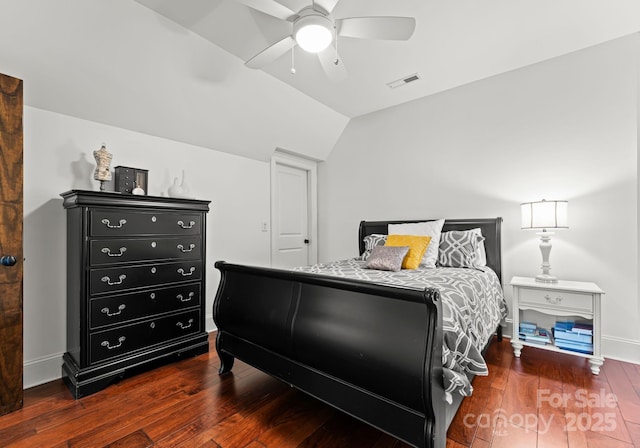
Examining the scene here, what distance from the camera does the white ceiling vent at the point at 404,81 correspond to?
3070 millimetres

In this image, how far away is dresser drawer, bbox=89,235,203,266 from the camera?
2.13m

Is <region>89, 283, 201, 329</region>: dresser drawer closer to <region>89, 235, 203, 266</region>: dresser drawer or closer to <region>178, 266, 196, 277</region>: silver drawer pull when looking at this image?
<region>178, 266, 196, 277</region>: silver drawer pull

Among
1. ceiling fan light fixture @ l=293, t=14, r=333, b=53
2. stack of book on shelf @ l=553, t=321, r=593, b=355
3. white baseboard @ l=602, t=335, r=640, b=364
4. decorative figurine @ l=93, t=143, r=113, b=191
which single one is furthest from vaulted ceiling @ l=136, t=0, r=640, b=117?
white baseboard @ l=602, t=335, r=640, b=364

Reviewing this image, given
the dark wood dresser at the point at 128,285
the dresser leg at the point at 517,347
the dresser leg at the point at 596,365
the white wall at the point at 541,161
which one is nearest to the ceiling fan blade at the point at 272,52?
the dark wood dresser at the point at 128,285

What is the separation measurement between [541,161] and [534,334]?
5.23 ft

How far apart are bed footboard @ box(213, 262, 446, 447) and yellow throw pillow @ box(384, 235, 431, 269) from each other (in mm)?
1330

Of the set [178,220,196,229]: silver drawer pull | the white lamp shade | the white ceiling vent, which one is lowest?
[178,220,196,229]: silver drawer pull

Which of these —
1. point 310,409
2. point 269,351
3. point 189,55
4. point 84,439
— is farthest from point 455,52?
point 84,439

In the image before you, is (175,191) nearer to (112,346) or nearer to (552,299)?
(112,346)

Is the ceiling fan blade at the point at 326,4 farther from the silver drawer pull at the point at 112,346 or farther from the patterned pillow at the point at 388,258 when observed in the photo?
the silver drawer pull at the point at 112,346

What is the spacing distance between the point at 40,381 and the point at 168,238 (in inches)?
51.3

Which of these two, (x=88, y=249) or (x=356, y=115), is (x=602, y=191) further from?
(x=88, y=249)

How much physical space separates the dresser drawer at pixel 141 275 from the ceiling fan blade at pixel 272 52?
1.71 metres

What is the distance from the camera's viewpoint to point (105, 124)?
8.31 feet
